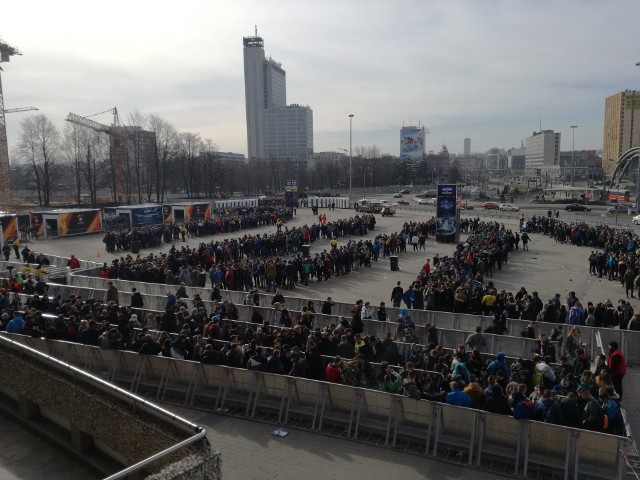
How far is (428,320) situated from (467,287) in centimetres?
233

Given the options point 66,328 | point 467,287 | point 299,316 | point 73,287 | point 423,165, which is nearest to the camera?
point 66,328

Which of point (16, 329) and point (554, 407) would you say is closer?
point (554, 407)

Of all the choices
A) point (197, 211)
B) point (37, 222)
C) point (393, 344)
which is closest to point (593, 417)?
point (393, 344)

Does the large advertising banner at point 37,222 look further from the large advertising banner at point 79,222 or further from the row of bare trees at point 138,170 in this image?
the row of bare trees at point 138,170

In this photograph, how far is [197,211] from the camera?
44.1 meters

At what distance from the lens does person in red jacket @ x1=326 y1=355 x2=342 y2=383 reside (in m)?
9.33

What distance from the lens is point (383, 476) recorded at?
7699 mm

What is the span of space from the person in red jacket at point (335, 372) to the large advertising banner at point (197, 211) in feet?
117

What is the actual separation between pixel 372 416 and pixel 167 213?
3643 cm

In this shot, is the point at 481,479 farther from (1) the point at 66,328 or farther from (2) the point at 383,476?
(1) the point at 66,328

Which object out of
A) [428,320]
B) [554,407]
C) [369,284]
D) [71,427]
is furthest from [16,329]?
[369,284]

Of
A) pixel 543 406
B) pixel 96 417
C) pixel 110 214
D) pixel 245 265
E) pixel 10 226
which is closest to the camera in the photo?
pixel 543 406

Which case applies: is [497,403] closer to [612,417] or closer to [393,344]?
[612,417]

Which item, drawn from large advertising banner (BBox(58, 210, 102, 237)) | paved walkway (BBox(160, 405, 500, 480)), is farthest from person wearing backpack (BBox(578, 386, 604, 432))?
large advertising banner (BBox(58, 210, 102, 237))
